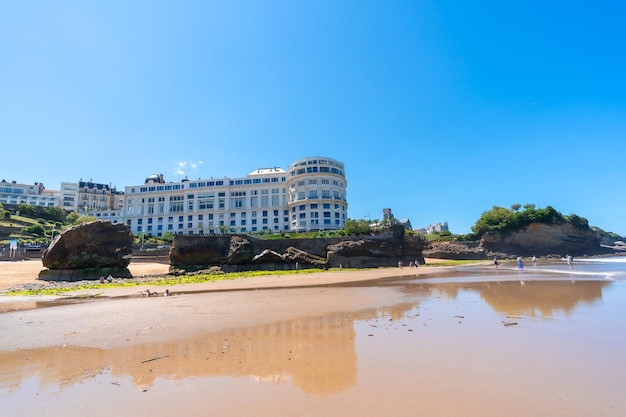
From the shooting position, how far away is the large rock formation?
36.5 meters

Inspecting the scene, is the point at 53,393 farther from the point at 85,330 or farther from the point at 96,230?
the point at 96,230

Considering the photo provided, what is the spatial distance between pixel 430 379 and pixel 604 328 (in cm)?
691

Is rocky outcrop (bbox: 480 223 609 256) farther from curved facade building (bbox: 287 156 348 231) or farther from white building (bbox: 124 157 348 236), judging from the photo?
white building (bbox: 124 157 348 236)

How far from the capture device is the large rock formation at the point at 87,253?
3650 cm

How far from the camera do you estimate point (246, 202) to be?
10369 centimetres

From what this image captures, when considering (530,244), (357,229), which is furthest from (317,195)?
(530,244)

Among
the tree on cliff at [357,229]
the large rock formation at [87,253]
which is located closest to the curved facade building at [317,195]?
the tree on cliff at [357,229]

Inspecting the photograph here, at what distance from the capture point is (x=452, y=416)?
4.17 metres

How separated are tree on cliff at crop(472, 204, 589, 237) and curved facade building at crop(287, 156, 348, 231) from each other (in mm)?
40883

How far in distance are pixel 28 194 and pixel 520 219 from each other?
18973 cm

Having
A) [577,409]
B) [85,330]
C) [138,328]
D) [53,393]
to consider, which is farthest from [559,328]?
[85,330]

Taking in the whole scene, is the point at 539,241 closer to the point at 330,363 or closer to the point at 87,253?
the point at 330,363

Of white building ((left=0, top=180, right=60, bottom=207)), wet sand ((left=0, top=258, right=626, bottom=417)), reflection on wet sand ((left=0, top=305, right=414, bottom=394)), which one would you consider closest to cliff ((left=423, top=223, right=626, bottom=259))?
wet sand ((left=0, top=258, right=626, bottom=417))

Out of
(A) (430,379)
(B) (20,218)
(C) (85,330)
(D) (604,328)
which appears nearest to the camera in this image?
(A) (430,379)
